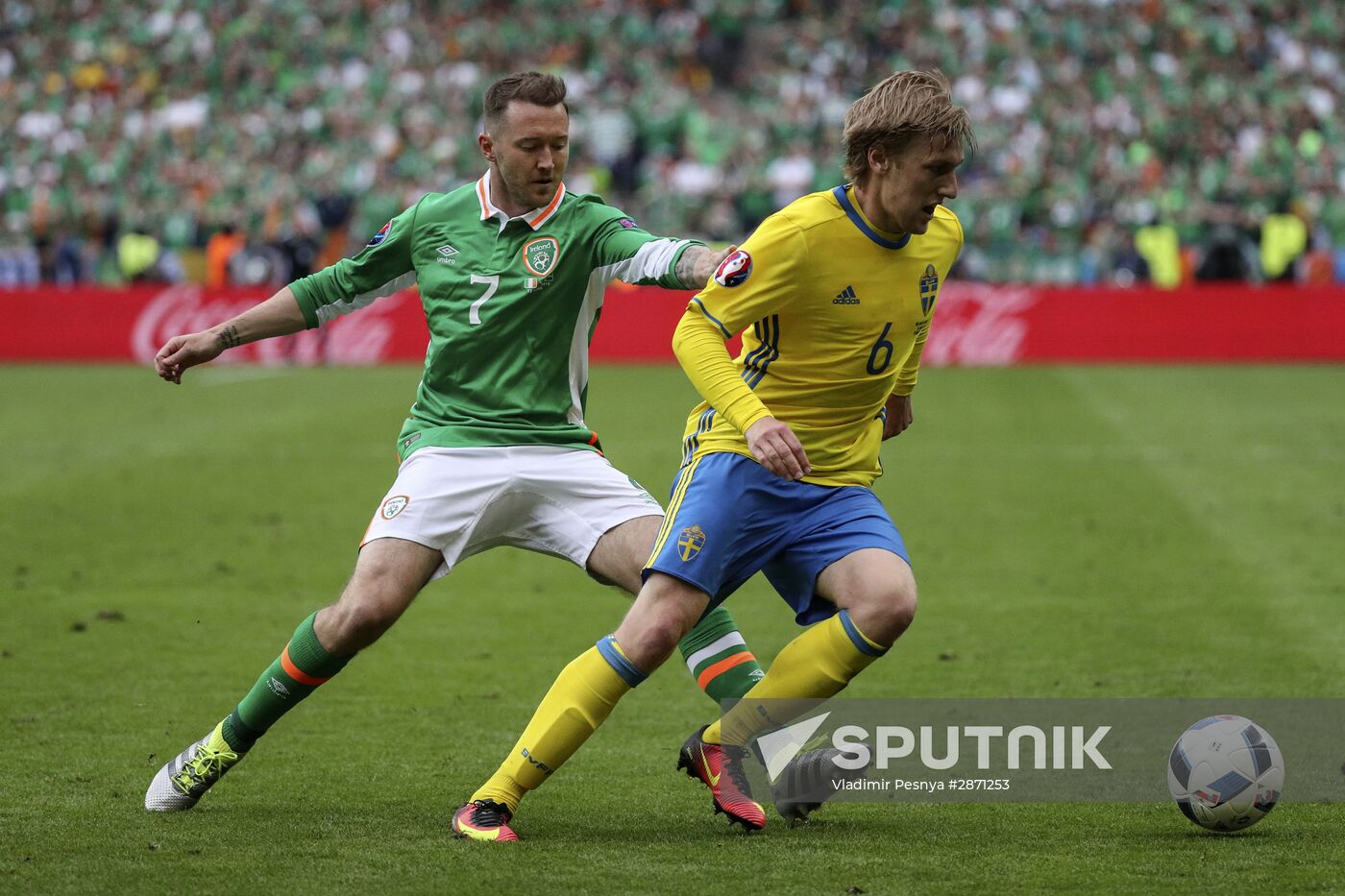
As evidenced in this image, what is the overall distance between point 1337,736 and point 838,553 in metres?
2.25

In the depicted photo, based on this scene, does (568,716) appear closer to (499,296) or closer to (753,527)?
(753,527)

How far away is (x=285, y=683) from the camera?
527cm

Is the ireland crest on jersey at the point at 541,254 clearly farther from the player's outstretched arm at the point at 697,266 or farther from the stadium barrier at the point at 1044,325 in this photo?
the stadium barrier at the point at 1044,325

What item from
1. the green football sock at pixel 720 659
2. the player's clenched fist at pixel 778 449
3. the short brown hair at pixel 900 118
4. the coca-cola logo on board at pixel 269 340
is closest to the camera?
the player's clenched fist at pixel 778 449

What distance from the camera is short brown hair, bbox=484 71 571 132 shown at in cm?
530

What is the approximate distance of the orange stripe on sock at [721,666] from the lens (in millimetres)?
5375

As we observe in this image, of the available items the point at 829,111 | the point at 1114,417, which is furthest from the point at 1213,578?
the point at 829,111

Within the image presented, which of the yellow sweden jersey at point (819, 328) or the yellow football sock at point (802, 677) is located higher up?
the yellow sweden jersey at point (819, 328)

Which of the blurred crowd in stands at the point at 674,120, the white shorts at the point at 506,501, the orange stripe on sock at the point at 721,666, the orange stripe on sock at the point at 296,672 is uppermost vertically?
the white shorts at the point at 506,501

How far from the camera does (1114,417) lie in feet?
59.3

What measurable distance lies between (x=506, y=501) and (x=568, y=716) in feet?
2.54

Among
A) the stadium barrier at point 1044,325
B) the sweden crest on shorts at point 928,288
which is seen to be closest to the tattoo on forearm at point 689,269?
the sweden crest on shorts at point 928,288

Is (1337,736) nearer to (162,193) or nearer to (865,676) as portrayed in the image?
(865,676)

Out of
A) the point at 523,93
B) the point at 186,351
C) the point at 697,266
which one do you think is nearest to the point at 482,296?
the point at 523,93
